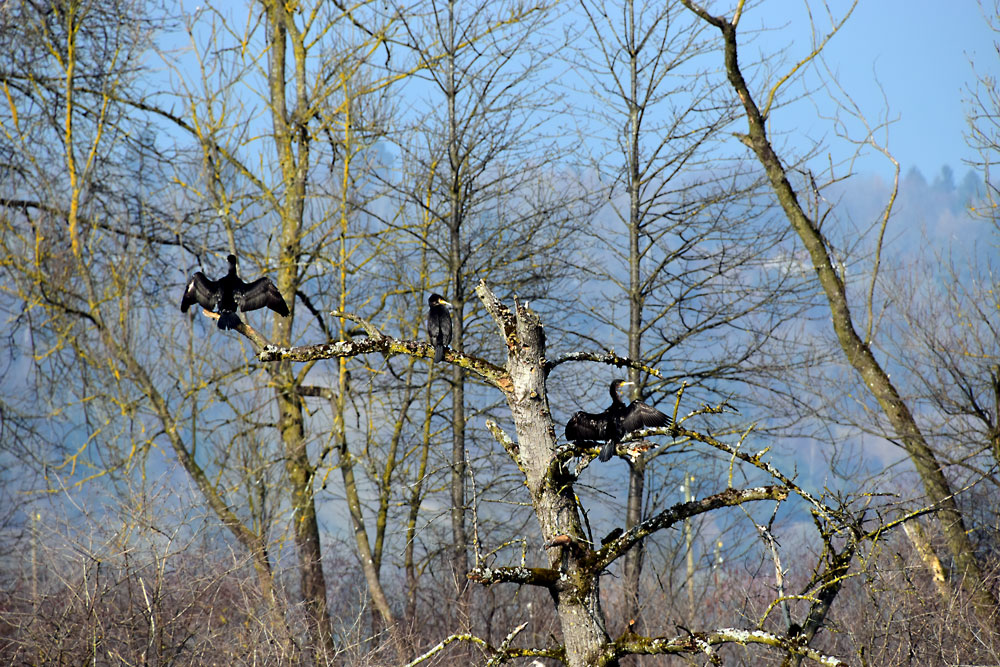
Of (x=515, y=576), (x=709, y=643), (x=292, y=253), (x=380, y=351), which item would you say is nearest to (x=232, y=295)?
(x=380, y=351)

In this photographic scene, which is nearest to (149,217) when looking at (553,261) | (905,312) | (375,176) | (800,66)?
(375,176)

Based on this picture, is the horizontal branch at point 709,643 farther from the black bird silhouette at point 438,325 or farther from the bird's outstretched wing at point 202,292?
the bird's outstretched wing at point 202,292

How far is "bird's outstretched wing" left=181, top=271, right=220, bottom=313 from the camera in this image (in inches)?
275

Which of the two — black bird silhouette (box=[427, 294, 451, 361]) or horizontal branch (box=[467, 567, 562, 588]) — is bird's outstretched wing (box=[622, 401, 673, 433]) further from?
black bird silhouette (box=[427, 294, 451, 361])

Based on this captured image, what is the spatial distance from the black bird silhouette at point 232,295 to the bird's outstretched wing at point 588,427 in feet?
8.42

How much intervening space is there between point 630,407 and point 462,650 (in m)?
6.20

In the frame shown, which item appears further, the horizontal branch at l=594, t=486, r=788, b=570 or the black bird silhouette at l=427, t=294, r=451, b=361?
the black bird silhouette at l=427, t=294, r=451, b=361

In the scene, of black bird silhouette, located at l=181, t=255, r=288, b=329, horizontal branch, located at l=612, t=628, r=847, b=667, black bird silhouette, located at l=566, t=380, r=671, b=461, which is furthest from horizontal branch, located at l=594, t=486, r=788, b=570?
black bird silhouette, located at l=181, t=255, r=288, b=329

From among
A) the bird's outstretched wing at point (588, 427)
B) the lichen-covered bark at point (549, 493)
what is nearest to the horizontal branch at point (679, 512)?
the lichen-covered bark at point (549, 493)

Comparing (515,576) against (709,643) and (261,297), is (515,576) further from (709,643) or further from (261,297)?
(261,297)

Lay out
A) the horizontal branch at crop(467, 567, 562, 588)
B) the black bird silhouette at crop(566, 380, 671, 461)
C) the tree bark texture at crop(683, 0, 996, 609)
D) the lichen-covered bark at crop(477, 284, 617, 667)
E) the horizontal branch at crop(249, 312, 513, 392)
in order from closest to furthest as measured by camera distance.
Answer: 1. the horizontal branch at crop(467, 567, 562, 588)
2. the lichen-covered bark at crop(477, 284, 617, 667)
3. the horizontal branch at crop(249, 312, 513, 392)
4. the black bird silhouette at crop(566, 380, 671, 461)
5. the tree bark texture at crop(683, 0, 996, 609)

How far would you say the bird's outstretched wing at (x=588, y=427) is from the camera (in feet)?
18.3

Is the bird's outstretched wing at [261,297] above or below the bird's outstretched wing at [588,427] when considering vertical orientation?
above

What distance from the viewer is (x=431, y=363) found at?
14.2 meters
